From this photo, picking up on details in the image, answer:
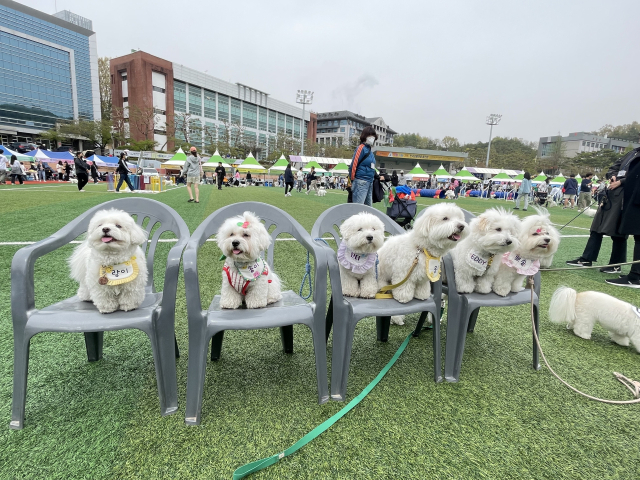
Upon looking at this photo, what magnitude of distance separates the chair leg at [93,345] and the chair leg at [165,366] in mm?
799

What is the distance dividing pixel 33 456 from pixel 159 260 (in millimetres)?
3238

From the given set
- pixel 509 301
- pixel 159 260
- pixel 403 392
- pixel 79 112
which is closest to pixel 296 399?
pixel 403 392

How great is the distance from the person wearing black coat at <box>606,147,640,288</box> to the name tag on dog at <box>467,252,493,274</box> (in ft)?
10.7

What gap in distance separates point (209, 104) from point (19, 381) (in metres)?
73.2

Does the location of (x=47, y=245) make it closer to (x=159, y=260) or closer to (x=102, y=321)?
(x=102, y=321)

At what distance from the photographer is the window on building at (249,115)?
72.3 metres

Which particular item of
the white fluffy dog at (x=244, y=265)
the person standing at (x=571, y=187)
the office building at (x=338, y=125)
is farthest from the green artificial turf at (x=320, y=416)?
the office building at (x=338, y=125)

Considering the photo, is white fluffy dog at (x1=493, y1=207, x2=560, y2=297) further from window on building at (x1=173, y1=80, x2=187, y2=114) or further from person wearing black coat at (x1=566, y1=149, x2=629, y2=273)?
window on building at (x1=173, y1=80, x2=187, y2=114)

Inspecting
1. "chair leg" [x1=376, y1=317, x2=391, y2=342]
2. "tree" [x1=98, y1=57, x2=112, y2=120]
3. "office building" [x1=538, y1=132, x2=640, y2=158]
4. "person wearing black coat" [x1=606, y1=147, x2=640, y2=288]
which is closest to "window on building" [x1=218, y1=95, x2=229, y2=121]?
"tree" [x1=98, y1=57, x2=112, y2=120]

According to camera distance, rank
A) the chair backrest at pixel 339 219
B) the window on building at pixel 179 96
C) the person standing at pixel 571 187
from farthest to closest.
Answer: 1. the window on building at pixel 179 96
2. the person standing at pixel 571 187
3. the chair backrest at pixel 339 219

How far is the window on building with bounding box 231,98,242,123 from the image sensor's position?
69.7 metres

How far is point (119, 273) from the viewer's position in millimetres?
1761

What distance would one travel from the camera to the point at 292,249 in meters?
5.47

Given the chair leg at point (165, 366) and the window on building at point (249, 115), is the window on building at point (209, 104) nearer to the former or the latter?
the window on building at point (249, 115)
